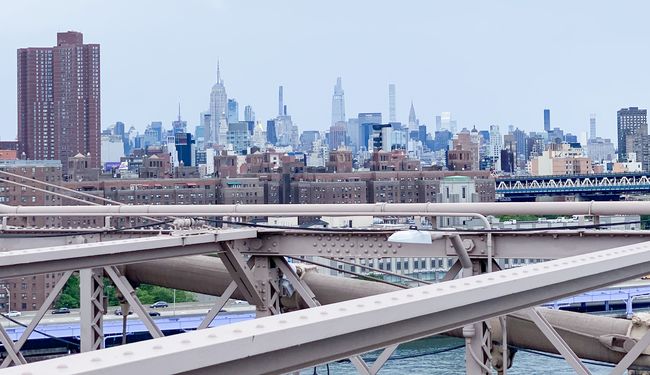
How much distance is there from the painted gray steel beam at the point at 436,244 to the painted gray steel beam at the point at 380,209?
3.8 inches

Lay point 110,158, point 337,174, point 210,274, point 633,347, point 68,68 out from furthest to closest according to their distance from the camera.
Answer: point 110,158
point 68,68
point 337,174
point 210,274
point 633,347

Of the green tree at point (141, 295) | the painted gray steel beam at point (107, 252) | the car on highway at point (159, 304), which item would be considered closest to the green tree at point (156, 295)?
the green tree at point (141, 295)

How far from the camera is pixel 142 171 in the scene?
9612cm

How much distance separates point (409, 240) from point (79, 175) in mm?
84045

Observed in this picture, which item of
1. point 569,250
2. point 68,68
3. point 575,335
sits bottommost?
point 575,335

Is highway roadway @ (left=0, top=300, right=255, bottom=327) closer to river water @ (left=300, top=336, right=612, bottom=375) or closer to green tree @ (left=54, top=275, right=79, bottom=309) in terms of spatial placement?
green tree @ (left=54, top=275, right=79, bottom=309)

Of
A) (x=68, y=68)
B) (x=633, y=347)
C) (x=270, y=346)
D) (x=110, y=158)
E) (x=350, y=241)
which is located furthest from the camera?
(x=110, y=158)

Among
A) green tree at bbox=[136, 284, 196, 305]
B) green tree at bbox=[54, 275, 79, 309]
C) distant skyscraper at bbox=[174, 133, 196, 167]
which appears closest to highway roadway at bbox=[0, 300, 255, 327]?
green tree at bbox=[54, 275, 79, 309]

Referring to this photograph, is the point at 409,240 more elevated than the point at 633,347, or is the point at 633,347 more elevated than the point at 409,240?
the point at 409,240

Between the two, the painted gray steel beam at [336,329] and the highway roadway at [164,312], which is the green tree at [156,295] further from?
the painted gray steel beam at [336,329]

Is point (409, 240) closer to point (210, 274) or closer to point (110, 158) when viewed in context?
point (210, 274)

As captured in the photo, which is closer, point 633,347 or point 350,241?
point 633,347

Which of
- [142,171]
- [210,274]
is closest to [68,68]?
[142,171]

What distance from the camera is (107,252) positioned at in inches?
211
